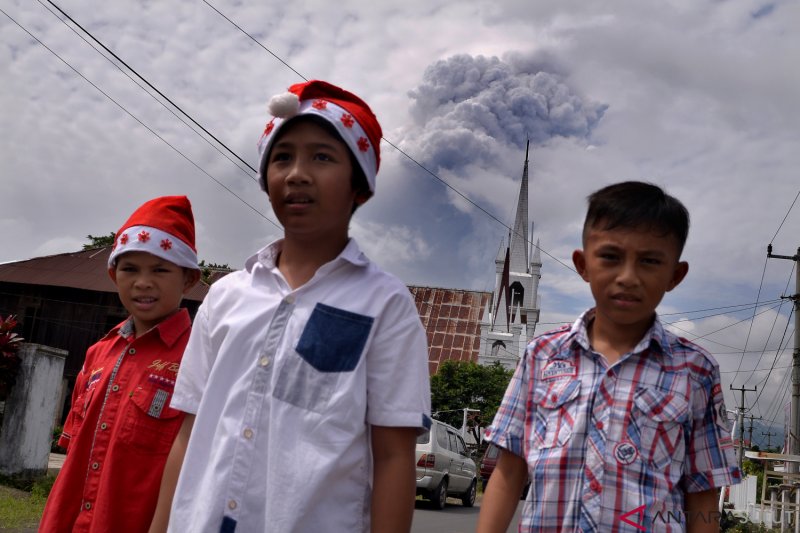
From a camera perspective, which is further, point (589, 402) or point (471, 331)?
point (471, 331)

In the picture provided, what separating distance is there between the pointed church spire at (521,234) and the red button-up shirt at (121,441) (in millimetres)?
44019

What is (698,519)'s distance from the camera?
6.06ft

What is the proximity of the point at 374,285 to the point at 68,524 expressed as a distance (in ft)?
4.46

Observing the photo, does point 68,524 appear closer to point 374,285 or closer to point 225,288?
point 225,288

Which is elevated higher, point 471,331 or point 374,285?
point 471,331

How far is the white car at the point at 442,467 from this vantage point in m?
12.2

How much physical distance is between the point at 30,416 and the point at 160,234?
629 cm

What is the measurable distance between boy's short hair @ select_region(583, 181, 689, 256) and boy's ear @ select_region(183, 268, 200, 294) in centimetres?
146

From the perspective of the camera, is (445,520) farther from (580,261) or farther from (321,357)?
(321,357)

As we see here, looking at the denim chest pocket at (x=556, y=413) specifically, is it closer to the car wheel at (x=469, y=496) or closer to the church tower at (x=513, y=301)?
the car wheel at (x=469, y=496)

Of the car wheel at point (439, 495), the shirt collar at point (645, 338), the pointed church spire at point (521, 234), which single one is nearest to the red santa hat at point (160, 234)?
the shirt collar at point (645, 338)

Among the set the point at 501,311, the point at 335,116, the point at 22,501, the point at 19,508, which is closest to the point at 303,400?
the point at 335,116

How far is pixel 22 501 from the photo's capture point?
23.4 feet

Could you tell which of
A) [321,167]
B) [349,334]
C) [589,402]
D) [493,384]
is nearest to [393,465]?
[349,334]
